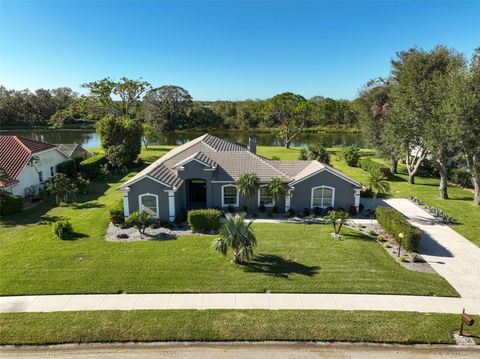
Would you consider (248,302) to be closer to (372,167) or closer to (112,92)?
(372,167)

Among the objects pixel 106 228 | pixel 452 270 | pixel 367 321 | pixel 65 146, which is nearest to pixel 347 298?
pixel 367 321

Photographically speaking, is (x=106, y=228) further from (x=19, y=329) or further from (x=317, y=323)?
(x=317, y=323)

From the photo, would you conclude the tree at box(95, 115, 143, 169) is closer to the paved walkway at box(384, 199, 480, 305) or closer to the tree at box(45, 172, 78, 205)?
the tree at box(45, 172, 78, 205)

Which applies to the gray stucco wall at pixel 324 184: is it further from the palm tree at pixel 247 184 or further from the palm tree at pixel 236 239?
the palm tree at pixel 236 239

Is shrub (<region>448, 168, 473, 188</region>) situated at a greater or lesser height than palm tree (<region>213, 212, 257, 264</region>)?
greater

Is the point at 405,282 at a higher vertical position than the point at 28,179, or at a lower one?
lower

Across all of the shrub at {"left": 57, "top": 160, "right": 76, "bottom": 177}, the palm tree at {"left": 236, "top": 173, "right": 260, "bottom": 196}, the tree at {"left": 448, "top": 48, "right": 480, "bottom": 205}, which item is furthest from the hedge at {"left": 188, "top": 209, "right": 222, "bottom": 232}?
the shrub at {"left": 57, "top": 160, "right": 76, "bottom": 177}

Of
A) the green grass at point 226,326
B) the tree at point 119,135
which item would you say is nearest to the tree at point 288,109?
the tree at point 119,135
